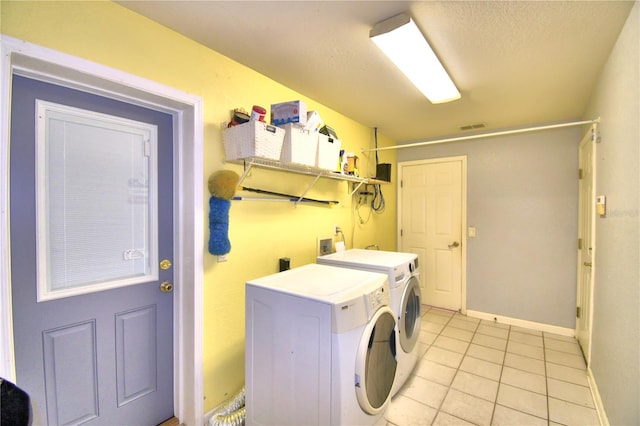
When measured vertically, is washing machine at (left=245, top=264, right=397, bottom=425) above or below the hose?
above

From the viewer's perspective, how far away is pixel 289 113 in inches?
66.7

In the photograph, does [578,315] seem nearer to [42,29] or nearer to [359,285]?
[359,285]

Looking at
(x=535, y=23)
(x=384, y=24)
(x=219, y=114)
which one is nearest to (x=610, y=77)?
(x=535, y=23)

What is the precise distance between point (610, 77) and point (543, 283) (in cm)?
224

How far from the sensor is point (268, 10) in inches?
53.8

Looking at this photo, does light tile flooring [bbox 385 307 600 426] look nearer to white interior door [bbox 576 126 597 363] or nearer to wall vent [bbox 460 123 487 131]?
white interior door [bbox 576 126 597 363]

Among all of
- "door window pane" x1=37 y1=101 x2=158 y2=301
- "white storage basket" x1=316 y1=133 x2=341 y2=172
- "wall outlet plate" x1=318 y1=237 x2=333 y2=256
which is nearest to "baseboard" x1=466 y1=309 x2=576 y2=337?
"wall outlet plate" x1=318 y1=237 x2=333 y2=256

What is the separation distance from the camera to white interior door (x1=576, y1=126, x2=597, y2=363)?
2359 millimetres

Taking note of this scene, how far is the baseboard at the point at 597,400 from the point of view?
167 centimetres

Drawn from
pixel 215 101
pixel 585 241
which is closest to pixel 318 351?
pixel 215 101

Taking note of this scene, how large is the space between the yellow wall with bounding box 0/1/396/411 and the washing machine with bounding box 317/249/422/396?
467 mm

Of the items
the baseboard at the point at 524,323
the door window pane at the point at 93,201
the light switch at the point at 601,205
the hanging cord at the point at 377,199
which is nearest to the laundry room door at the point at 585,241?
the baseboard at the point at 524,323

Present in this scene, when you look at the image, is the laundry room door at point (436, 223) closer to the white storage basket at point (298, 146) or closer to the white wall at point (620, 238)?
the white wall at point (620, 238)

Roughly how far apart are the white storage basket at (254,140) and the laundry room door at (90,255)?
1.26ft
